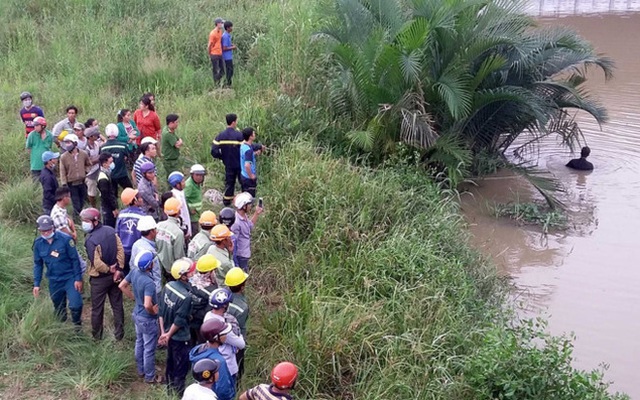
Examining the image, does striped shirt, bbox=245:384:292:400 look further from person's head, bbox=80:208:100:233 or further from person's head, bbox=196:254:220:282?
person's head, bbox=80:208:100:233

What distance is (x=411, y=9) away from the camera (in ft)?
37.2

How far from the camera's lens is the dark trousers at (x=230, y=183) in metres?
9.16

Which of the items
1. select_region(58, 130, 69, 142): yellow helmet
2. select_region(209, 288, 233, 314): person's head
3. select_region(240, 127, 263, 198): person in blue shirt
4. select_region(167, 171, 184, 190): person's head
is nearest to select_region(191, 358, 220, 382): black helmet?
select_region(209, 288, 233, 314): person's head

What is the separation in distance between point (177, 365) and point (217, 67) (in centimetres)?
859

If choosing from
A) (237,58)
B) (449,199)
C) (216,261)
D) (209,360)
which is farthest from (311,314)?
A: (237,58)

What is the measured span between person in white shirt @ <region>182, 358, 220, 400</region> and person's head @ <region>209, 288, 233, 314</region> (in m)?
0.66

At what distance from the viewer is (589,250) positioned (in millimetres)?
9836

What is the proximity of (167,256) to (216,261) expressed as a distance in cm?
113

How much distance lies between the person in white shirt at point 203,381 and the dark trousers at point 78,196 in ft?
15.9

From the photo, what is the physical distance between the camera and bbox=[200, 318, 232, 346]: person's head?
5160mm

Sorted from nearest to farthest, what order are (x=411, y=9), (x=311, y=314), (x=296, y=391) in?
1. (x=296, y=391)
2. (x=311, y=314)
3. (x=411, y=9)

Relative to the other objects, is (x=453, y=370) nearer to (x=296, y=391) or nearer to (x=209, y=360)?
(x=296, y=391)

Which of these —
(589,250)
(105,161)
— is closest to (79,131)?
(105,161)

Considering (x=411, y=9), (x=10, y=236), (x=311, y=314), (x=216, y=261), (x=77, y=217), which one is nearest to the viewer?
(x=216, y=261)
